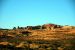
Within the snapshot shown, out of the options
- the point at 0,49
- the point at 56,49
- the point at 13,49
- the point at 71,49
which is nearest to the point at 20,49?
the point at 13,49

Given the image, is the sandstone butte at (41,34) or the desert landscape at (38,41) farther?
the sandstone butte at (41,34)

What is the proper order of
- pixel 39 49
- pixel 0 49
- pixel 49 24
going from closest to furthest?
1. pixel 0 49
2. pixel 39 49
3. pixel 49 24

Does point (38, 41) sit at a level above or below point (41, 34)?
below

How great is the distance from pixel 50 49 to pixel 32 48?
1808 mm

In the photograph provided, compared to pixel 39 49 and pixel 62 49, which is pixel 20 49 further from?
pixel 62 49

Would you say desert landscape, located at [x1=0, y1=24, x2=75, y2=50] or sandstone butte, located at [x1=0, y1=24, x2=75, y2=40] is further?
sandstone butte, located at [x1=0, y1=24, x2=75, y2=40]

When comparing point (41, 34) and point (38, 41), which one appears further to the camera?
point (41, 34)

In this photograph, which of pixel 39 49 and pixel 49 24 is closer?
pixel 39 49

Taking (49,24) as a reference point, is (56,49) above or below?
below

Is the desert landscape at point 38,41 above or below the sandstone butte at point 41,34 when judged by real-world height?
below

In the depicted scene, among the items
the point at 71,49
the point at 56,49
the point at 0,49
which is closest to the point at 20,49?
the point at 0,49

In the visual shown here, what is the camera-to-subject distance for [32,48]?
60.1ft

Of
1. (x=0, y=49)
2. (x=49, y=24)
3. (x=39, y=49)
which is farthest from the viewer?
(x=49, y=24)

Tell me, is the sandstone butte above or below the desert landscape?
above
